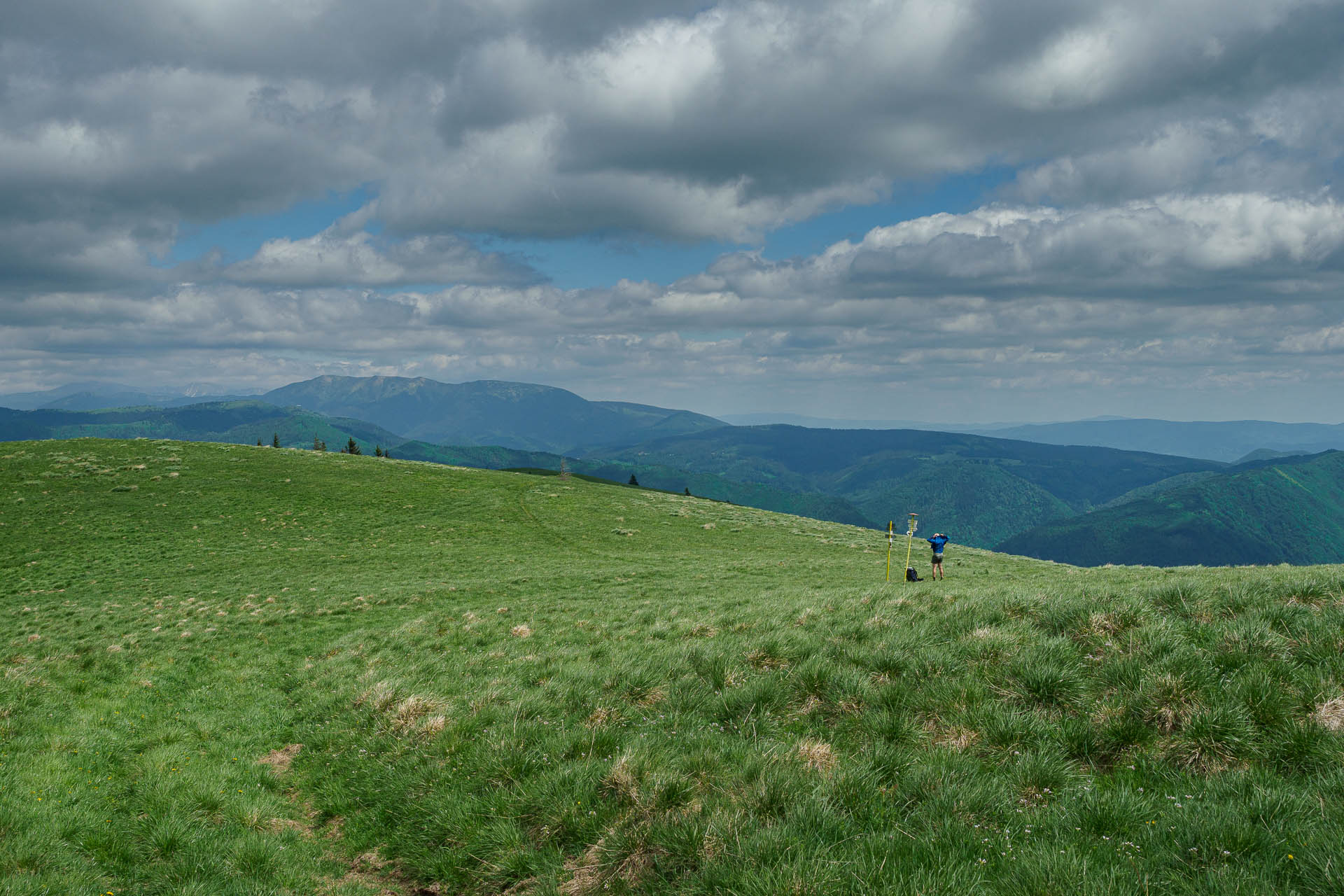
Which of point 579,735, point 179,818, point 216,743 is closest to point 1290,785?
point 579,735

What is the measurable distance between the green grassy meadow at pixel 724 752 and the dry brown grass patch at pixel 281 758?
119 mm

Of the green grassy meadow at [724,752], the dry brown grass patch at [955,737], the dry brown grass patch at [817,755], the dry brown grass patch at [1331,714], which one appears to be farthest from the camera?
the dry brown grass patch at [955,737]

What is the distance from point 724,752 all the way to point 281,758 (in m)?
8.63

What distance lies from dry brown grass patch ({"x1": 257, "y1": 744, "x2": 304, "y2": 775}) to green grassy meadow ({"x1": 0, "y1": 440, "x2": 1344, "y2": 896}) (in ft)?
0.39

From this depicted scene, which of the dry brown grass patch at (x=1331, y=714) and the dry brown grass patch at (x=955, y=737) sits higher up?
the dry brown grass patch at (x=1331, y=714)

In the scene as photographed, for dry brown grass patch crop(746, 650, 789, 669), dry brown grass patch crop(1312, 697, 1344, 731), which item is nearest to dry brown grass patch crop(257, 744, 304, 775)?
dry brown grass patch crop(746, 650, 789, 669)

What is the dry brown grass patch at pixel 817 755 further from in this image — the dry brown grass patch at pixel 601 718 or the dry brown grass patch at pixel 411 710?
the dry brown grass patch at pixel 411 710

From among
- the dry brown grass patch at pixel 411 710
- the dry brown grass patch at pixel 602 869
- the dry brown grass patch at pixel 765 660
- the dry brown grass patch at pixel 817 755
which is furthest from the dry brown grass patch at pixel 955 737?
the dry brown grass patch at pixel 411 710

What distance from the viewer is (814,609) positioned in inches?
583

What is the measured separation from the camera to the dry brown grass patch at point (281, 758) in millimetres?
10812

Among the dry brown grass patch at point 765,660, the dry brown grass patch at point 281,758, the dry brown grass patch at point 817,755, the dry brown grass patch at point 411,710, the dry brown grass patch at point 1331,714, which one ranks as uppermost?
the dry brown grass patch at point 1331,714

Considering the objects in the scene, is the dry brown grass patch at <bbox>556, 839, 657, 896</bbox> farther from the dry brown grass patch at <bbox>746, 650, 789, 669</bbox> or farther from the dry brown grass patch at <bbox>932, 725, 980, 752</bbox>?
the dry brown grass patch at <bbox>746, 650, 789, 669</bbox>

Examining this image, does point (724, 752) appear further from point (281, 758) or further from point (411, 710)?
point (281, 758)

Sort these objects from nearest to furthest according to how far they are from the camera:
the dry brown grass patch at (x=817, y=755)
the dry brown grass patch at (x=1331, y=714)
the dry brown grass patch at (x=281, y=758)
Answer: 1. the dry brown grass patch at (x=1331, y=714)
2. the dry brown grass patch at (x=817, y=755)
3. the dry brown grass patch at (x=281, y=758)
